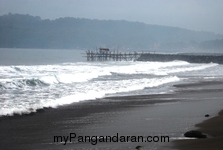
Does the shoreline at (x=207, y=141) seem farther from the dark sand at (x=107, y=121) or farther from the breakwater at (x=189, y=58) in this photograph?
the breakwater at (x=189, y=58)

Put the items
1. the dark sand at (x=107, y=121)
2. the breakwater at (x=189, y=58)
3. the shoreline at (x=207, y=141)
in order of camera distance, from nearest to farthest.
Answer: the shoreline at (x=207, y=141) → the dark sand at (x=107, y=121) → the breakwater at (x=189, y=58)

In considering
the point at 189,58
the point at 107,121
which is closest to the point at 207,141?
the point at 107,121

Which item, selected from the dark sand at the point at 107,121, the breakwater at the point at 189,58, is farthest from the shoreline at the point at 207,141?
the breakwater at the point at 189,58

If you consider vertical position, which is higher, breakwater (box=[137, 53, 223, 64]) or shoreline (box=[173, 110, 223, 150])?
breakwater (box=[137, 53, 223, 64])

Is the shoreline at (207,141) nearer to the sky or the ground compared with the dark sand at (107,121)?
nearer to the sky

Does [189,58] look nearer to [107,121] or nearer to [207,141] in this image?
[107,121]

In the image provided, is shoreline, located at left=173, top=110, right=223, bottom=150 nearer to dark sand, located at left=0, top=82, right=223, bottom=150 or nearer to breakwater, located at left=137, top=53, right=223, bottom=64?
dark sand, located at left=0, top=82, right=223, bottom=150

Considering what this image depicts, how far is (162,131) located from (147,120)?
1.66m

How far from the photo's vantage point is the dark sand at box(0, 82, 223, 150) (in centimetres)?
897

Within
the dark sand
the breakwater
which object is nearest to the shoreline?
the dark sand

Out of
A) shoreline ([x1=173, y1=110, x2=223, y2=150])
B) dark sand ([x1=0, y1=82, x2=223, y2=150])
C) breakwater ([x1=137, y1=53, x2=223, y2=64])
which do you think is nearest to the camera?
shoreline ([x1=173, y1=110, x2=223, y2=150])

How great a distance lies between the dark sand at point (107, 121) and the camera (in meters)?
8.97

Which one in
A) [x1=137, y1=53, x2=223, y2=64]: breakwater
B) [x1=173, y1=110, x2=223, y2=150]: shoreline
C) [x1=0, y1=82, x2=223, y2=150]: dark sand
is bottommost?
[x1=0, y1=82, x2=223, y2=150]: dark sand

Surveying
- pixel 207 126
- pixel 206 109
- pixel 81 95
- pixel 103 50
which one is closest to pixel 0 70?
pixel 81 95
